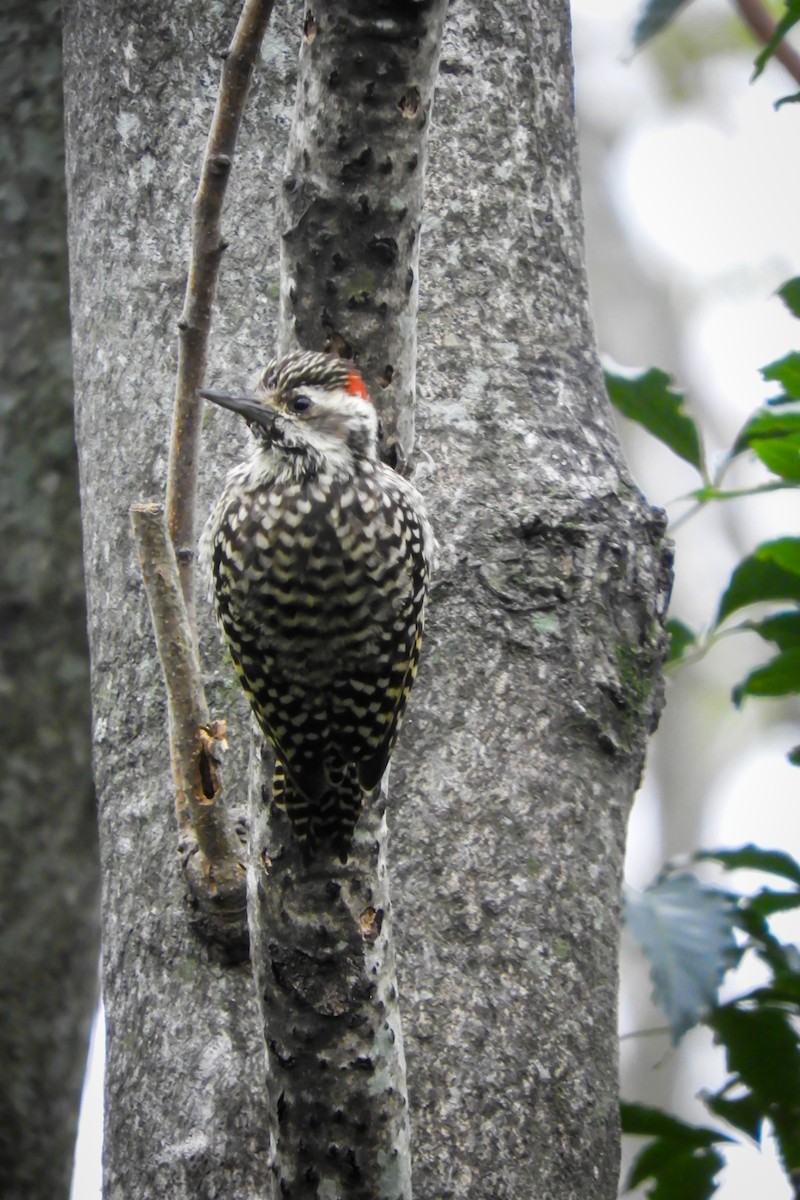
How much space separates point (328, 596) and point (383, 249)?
21.3 inches

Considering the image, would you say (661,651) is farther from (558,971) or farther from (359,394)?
(359,394)

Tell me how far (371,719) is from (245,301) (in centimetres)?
111

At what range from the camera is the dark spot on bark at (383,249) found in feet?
5.96

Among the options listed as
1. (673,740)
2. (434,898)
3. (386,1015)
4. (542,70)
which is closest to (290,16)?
(542,70)

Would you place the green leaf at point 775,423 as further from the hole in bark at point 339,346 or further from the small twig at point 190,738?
the small twig at point 190,738

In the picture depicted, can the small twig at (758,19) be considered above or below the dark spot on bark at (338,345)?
above

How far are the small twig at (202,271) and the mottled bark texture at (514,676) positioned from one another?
1.76ft

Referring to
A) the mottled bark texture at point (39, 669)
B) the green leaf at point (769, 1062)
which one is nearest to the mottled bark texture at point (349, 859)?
the green leaf at point (769, 1062)

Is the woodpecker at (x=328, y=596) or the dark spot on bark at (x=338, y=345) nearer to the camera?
the dark spot on bark at (x=338, y=345)

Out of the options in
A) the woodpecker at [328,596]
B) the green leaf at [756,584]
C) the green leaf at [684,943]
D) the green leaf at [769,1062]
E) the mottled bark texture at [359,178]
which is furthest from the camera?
the green leaf at [756,584]

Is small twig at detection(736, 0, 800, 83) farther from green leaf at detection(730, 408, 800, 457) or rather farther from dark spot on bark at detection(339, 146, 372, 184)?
dark spot on bark at detection(339, 146, 372, 184)

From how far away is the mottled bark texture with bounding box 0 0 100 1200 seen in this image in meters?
4.03

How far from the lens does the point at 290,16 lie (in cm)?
291

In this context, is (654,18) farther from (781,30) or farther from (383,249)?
(383,249)
